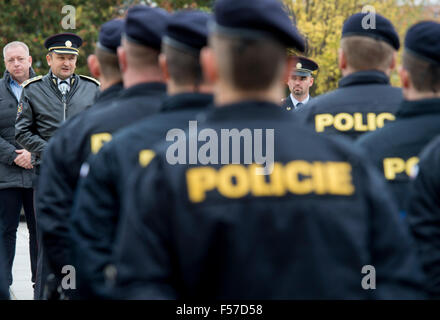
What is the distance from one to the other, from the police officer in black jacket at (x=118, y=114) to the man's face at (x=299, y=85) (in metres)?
5.53

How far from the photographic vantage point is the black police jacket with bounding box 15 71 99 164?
7746 millimetres

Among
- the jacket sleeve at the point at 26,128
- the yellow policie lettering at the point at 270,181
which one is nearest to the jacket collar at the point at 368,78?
the yellow policie lettering at the point at 270,181

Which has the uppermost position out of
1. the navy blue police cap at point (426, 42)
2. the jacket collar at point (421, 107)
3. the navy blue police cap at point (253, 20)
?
the navy blue police cap at point (426, 42)

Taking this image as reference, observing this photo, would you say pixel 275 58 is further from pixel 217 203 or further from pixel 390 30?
pixel 390 30

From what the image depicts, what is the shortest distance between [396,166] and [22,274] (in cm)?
661

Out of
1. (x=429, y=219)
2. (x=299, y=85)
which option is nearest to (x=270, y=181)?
(x=429, y=219)

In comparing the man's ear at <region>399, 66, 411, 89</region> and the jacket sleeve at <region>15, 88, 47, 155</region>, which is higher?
the jacket sleeve at <region>15, 88, 47, 155</region>

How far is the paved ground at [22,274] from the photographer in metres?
8.13

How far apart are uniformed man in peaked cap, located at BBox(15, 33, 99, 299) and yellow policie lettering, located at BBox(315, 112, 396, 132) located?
3470 mm

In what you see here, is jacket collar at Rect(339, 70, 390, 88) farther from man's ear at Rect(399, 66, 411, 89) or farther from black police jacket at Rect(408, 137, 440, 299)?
black police jacket at Rect(408, 137, 440, 299)

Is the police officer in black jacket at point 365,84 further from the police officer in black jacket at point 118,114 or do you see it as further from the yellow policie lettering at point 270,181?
the yellow policie lettering at point 270,181

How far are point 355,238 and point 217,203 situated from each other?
39 centimetres

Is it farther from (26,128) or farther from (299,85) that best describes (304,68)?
(26,128)

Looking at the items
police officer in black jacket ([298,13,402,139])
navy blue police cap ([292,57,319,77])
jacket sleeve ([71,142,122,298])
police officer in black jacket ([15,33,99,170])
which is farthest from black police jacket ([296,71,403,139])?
navy blue police cap ([292,57,319,77])
